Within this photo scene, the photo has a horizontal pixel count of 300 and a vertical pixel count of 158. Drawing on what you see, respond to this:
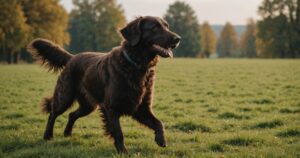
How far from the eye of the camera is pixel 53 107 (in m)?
7.80

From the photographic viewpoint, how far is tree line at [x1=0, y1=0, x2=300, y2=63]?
141 feet

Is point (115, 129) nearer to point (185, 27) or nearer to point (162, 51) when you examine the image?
point (162, 51)

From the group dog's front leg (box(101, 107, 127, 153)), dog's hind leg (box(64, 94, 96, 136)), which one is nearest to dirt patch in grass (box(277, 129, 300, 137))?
dog's front leg (box(101, 107, 127, 153))

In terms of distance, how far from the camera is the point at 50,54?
8312 millimetres

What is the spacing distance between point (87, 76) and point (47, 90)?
1043 cm

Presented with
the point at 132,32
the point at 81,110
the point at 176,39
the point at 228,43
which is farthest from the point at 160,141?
the point at 228,43

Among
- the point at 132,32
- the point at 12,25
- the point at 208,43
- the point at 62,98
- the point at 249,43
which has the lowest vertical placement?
the point at 62,98

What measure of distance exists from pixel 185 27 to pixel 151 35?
264ft

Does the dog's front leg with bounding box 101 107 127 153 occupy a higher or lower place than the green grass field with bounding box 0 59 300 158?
higher

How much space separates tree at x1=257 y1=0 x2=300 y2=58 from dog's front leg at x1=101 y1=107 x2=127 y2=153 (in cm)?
6780

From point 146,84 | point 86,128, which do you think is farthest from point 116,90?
point 86,128

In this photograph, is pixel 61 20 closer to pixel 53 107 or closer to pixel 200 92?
pixel 200 92

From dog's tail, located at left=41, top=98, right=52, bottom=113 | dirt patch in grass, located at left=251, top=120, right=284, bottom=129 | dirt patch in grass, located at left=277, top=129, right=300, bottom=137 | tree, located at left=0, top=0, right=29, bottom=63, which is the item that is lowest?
dirt patch in grass, located at left=251, top=120, right=284, bottom=129

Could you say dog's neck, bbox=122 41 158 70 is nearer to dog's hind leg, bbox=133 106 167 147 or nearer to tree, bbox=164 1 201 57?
dog's hind leg, bbox=133 106 167 147
